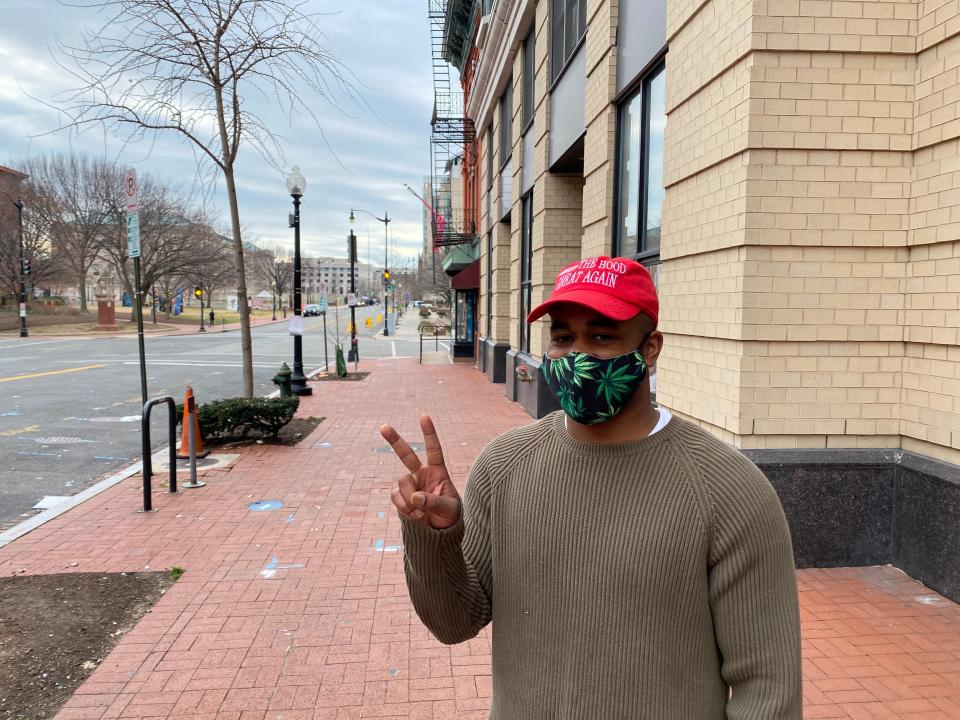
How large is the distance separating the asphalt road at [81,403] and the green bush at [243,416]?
1098mm

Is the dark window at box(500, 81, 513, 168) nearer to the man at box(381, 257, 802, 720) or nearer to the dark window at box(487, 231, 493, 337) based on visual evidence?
the dark window at box(487, 231, 493, 337)

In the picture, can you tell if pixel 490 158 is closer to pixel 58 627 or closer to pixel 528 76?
pixel 528 76

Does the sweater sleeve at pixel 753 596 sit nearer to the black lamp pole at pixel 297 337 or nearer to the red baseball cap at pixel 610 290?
the red baseball cap at pixel 610 290

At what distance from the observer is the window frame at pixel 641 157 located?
687cm

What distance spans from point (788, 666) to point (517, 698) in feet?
2.00

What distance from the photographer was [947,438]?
423 cm

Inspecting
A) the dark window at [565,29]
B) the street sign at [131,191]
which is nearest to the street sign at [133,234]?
the street sign at [131,191]

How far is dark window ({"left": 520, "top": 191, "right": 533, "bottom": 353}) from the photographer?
13520mm

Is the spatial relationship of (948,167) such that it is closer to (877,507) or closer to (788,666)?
(877,507)

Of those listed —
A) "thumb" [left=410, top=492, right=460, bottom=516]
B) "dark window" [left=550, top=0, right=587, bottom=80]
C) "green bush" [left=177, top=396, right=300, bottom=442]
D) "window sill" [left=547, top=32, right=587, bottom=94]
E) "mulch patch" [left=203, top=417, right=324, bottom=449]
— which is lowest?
"mulch patch" [left=203, top=417, right=324, bottom=449]

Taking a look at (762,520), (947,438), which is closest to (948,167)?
(947,438)

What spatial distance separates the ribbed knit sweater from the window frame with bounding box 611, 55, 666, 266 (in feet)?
17.9

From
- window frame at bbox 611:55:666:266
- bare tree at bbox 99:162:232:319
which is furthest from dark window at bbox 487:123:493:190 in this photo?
bare tree at bbox 99:162:232:319

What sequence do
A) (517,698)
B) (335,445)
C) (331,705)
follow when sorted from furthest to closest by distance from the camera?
(335,445) → (331,705) → (517,698)
